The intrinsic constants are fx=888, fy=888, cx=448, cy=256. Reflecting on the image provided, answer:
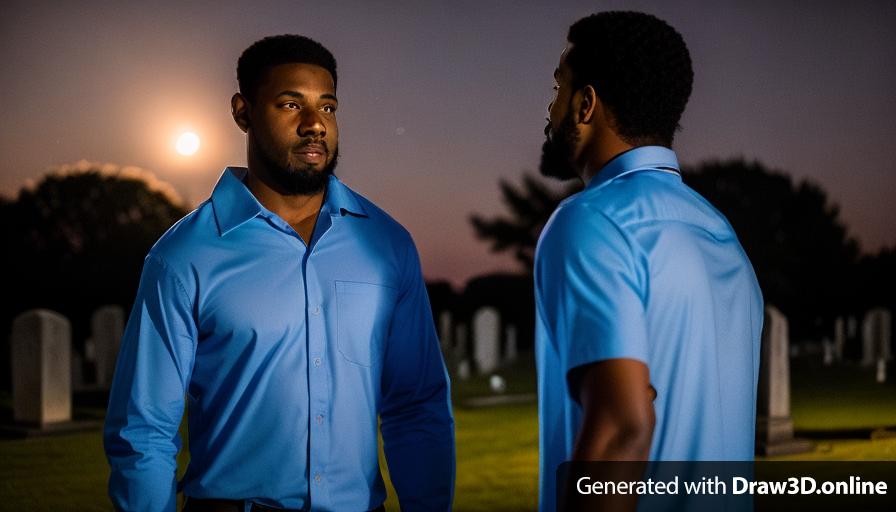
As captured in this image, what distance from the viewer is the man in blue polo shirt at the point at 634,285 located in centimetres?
193

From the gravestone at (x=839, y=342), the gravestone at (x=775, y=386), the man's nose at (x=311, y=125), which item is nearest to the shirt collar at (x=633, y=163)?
the man's nose at (x=311, y=125)

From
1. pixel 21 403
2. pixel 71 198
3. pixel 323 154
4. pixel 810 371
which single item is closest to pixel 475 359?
pixel 810 371

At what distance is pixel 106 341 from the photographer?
16.2m

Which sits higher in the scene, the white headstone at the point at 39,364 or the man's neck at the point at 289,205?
the man's neck at the point at 289,205

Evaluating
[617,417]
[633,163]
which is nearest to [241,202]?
[633,163]

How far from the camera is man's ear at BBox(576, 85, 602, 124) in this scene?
2232 millimetres

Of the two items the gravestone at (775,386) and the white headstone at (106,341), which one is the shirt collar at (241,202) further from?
the white headstone at (106,341)

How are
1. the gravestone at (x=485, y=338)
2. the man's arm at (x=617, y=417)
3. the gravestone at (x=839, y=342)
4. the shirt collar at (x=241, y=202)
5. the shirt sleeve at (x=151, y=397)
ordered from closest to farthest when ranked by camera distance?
1. the man's arm at (x=617, y=417)
2. the shirt sleeve at (x=151, y=397)
3. the shirt collar at (x=241, y=202)
4. the gravestone at (x=485, y=338)
5. the gravestone at (x=839, y=342)

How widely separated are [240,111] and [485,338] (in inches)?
717

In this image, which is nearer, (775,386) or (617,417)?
(617,417)

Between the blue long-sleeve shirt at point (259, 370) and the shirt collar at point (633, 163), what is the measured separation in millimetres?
1024

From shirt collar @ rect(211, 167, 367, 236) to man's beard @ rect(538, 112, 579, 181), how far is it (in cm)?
80

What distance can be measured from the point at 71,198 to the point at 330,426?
1763 inches

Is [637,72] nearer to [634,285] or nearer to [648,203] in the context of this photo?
[648,203]
